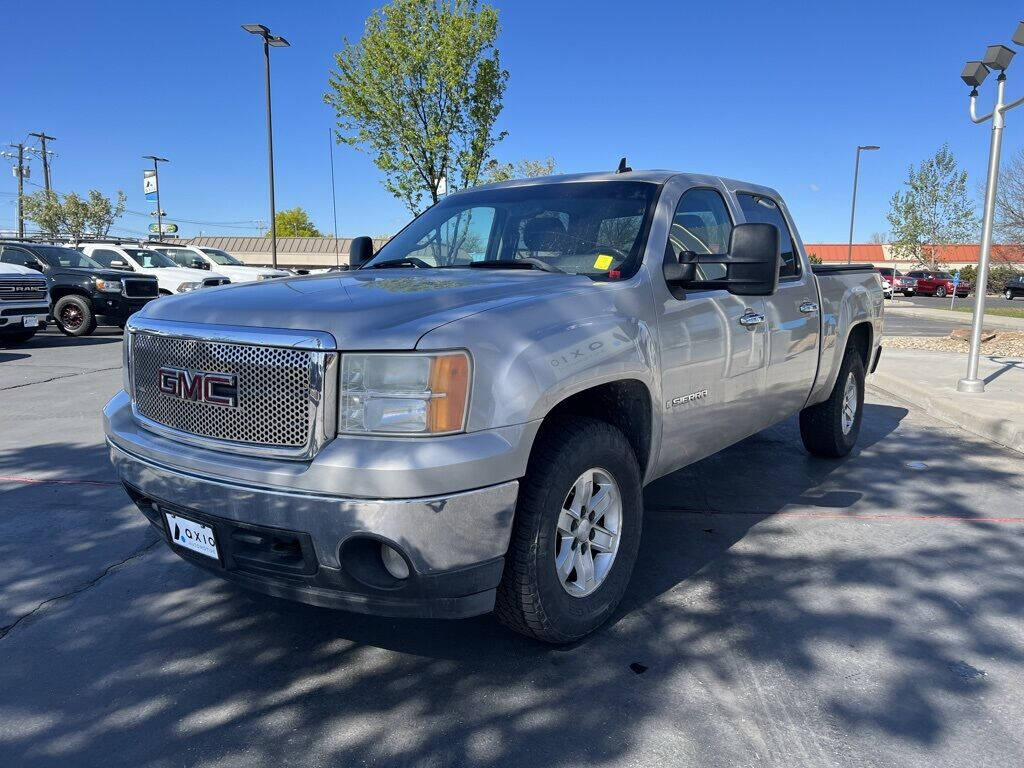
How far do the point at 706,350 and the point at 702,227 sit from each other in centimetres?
76

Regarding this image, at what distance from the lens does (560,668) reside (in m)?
2.86

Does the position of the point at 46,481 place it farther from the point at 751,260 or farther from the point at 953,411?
the point at 953,411

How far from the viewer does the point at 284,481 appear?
2.41m

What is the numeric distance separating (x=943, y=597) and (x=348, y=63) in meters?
21.2

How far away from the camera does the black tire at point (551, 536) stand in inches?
103

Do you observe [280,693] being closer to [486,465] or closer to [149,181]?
[486,465]

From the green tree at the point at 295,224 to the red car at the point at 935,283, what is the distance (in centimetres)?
7496

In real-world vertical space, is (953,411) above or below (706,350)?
below

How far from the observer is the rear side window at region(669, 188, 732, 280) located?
3744mm

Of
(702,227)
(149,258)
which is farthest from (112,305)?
(702,227)

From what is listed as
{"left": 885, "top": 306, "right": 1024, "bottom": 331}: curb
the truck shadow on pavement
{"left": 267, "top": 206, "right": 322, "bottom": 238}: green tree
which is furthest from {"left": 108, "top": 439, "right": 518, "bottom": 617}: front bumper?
{"left": 267, "top": 206, "right": 322, "bottom": 238}: green tree

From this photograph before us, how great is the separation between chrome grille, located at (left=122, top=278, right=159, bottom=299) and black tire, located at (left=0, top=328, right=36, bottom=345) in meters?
1.73

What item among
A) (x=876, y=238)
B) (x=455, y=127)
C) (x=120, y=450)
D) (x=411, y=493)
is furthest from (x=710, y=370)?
(x=876, y=238)

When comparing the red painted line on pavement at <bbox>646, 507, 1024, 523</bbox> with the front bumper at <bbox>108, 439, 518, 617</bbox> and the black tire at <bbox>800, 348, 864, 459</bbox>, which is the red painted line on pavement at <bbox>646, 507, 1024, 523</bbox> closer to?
the black tire at <bbox>800, 348, 864, 459</bbox>
